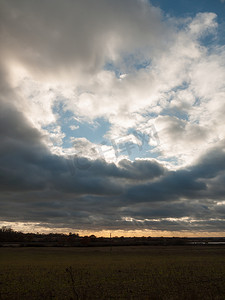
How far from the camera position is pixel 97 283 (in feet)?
81.7

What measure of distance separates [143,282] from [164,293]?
195 inches

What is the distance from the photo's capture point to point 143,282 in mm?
25156

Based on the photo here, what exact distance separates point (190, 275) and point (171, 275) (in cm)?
206

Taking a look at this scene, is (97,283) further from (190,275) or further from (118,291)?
(190,275)

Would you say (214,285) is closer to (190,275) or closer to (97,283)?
(190,275)

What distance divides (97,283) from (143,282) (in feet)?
14.3

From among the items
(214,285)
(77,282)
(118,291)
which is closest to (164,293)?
(118,291)

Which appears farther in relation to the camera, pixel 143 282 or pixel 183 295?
pixel 143 282

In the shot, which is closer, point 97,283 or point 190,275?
point 97,283

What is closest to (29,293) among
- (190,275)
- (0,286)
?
(0,286)

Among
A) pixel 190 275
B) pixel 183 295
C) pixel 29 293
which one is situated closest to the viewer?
pixel 183 295

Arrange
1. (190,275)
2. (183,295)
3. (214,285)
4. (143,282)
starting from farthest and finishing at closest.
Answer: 1. (190,275)
2. (143,282)
3. (214,285)
4. (183,295)

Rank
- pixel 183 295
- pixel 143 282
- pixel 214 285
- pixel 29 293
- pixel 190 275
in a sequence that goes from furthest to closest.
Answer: pixel 190 275, pixel 143 282, pixel 214 285, pixel 29 293, pixel 183 295

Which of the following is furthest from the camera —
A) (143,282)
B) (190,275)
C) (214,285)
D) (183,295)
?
(190,275)
